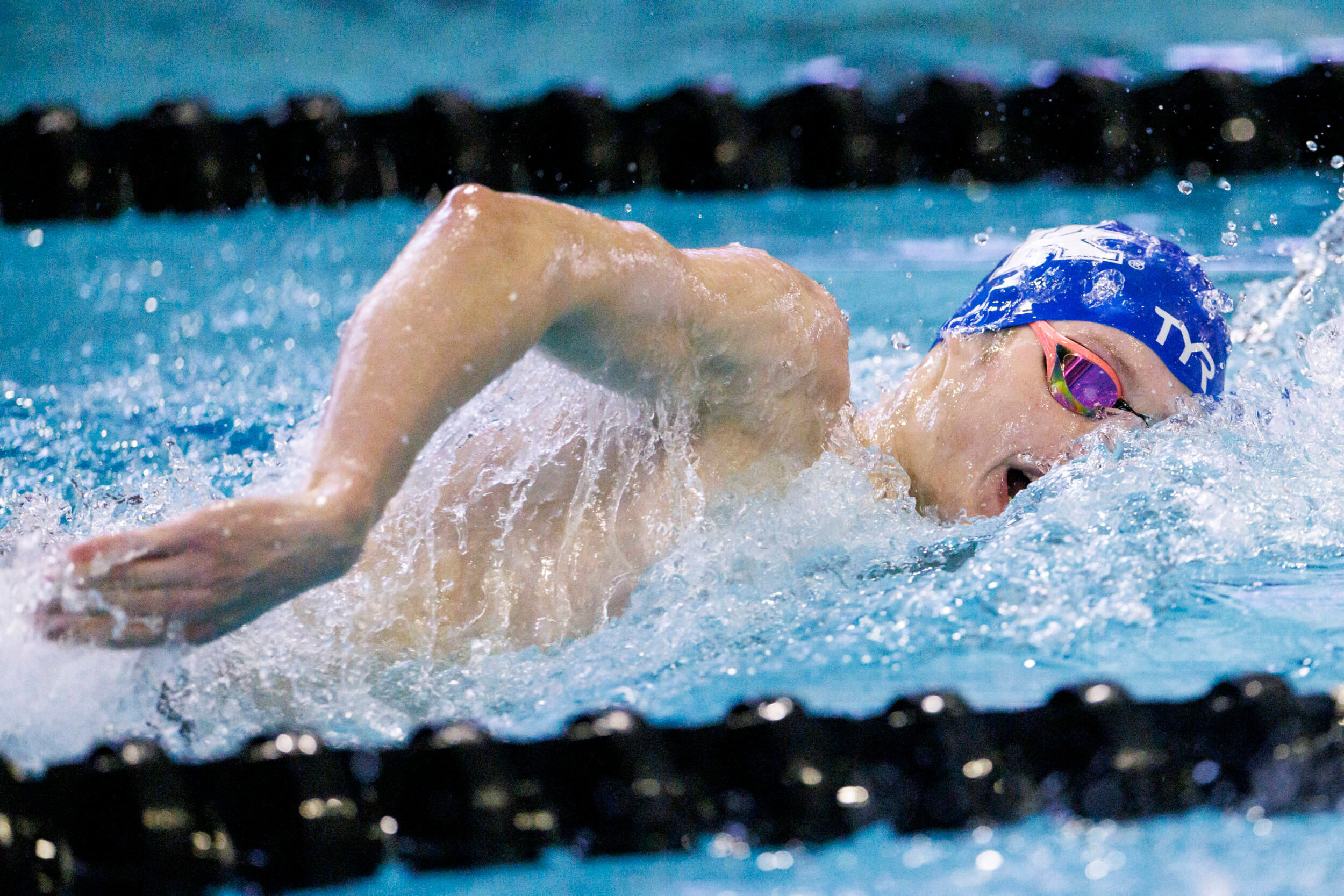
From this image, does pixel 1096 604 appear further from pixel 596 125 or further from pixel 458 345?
pixel 596 125

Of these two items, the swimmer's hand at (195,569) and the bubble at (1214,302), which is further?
the bubble at (1214,302)

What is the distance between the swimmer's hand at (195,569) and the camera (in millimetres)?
1051

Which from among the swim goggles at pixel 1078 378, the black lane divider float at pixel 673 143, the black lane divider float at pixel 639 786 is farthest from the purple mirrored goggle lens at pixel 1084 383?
the black lane divider float at pixel 673 143

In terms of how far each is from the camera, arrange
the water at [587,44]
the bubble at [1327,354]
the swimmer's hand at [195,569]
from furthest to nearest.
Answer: the water at [587,44] → the bubble at [1327,354] → the swimmer's hand at [195,569]

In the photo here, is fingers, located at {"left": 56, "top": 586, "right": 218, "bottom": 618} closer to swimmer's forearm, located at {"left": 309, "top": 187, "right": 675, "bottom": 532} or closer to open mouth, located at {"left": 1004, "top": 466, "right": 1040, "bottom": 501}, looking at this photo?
swimmer's forearm, located at {"left": 309, "top": 187, "right": 675, "bottom": 532}

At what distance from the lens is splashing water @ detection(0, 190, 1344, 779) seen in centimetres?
150

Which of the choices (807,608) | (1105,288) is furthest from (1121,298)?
(807,608)

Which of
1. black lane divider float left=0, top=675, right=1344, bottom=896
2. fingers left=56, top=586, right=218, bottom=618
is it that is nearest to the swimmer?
fingers left=56, top=586, right=218, bottom=618

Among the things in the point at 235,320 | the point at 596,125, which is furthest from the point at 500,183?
the point at 235,320

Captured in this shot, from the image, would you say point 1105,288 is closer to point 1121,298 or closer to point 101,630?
point 1121,298

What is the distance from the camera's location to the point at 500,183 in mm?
3307

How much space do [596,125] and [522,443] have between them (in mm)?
1882

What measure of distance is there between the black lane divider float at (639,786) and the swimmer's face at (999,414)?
1.30 feet

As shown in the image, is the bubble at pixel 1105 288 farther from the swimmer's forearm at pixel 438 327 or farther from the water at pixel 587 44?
the water at pixel 587 44
